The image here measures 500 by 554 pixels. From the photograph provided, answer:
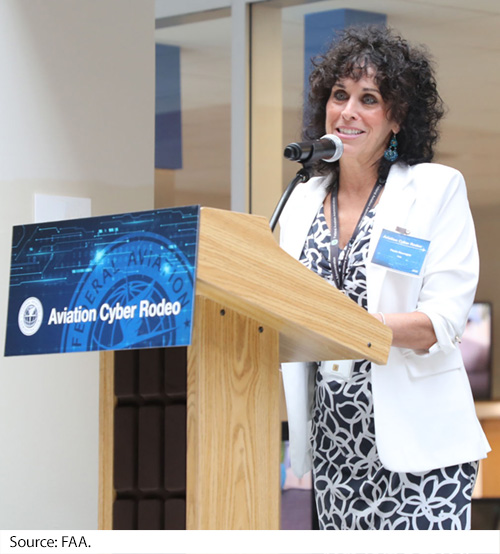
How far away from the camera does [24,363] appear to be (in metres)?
2.76

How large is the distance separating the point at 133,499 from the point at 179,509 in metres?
0.13

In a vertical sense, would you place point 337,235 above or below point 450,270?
above

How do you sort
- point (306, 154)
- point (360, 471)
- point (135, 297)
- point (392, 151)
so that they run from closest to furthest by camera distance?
point (135, 297), point (306, 154), point (360, 471), point (392, 151)

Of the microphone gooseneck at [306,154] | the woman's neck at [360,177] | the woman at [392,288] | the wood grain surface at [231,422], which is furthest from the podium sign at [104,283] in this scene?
the woman's neck at [360,177]

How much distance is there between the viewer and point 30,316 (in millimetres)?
1551

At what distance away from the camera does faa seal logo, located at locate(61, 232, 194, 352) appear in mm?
1350

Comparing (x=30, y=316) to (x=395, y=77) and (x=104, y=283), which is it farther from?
(x=395, y=77)

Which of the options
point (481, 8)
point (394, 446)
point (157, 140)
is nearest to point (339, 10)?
point (481, 8)

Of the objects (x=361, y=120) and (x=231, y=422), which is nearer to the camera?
(x=231, y=422)

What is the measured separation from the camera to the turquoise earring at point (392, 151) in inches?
92.9

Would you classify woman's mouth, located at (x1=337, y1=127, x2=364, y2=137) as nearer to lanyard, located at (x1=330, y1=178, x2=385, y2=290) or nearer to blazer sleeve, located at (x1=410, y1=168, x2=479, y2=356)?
lanyard, located at (x1=330, y1=178, x2=385, y2=290)

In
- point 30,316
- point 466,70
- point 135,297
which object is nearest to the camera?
point 135,297

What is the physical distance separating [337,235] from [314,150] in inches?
13.5

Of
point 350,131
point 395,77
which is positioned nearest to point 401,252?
point 350,131
